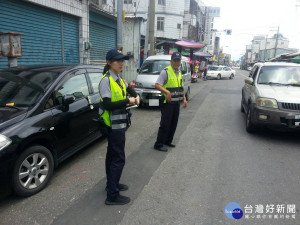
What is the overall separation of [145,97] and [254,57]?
8394 centimetres

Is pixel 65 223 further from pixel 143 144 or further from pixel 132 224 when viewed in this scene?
pixel 143 144

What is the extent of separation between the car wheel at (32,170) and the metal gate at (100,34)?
8.46 meters

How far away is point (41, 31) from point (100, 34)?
3.99 meters

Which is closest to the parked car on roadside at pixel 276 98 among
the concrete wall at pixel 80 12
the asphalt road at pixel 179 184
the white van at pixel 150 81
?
the asphalt road at pixel 179 184

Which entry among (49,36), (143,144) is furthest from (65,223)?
(49,36)

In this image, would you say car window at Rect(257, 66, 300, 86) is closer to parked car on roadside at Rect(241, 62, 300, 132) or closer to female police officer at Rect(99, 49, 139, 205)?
parked car on roadside at Rect(241, 62, 300, 132)

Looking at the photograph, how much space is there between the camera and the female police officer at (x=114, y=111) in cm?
266

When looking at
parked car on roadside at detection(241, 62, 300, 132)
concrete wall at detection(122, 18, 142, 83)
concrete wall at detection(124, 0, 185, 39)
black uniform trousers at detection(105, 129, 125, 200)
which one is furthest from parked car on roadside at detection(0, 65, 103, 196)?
concrete wall at detection(124, 0, 185, 39)

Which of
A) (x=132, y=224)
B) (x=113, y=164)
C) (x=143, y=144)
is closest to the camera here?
(x=132, y=224)

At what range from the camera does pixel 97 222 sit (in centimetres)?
257

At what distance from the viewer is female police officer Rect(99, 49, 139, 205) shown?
2656 millimetres

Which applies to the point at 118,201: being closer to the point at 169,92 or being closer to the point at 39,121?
the point at 39,121

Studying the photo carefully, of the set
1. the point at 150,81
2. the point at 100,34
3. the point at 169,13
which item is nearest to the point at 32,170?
the point at 150,81

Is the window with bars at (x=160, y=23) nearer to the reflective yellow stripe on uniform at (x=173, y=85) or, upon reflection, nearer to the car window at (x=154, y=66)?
the car window at (x=154, y=66)
